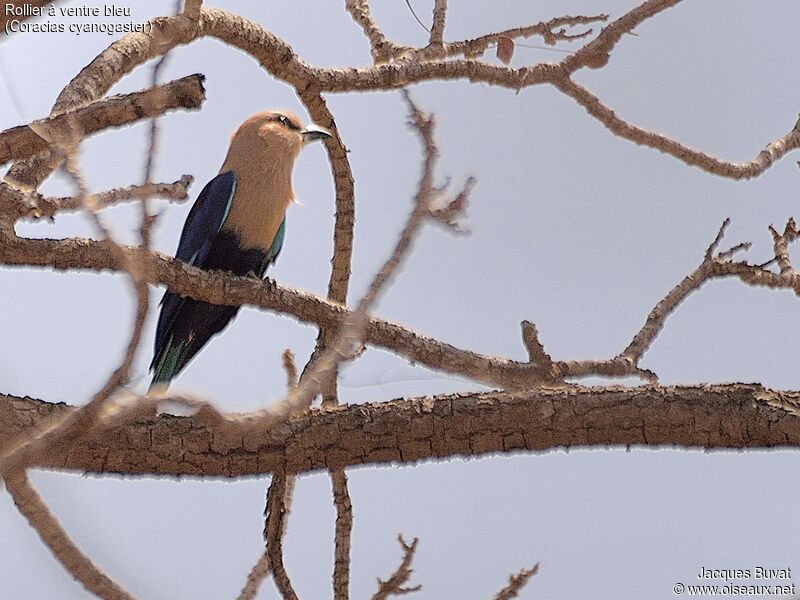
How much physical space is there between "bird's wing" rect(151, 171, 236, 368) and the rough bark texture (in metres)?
1.84

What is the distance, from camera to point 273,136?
12.7ft

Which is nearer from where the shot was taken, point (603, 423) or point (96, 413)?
point (96, 413)

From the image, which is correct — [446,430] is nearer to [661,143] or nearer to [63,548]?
[63,548]

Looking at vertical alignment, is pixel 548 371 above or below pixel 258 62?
below

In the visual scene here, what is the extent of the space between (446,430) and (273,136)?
7.60 ft

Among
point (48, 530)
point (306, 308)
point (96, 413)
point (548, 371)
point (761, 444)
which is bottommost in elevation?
point (48, 530)

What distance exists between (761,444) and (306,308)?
125 centimetres

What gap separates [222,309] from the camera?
376cm

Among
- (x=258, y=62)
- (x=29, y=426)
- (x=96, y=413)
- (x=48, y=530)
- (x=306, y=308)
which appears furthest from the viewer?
(x=258, y=62)

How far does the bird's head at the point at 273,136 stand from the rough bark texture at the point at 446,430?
2138 millimetres

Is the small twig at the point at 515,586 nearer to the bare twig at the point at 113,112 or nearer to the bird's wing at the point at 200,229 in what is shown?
the bare twig at the point at 113,112

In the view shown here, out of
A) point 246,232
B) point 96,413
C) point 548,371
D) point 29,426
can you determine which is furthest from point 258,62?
point 96,413

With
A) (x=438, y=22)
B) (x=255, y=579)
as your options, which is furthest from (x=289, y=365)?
(x=438, y=22)

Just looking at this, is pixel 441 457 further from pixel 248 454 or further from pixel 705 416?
pixel 705 416
